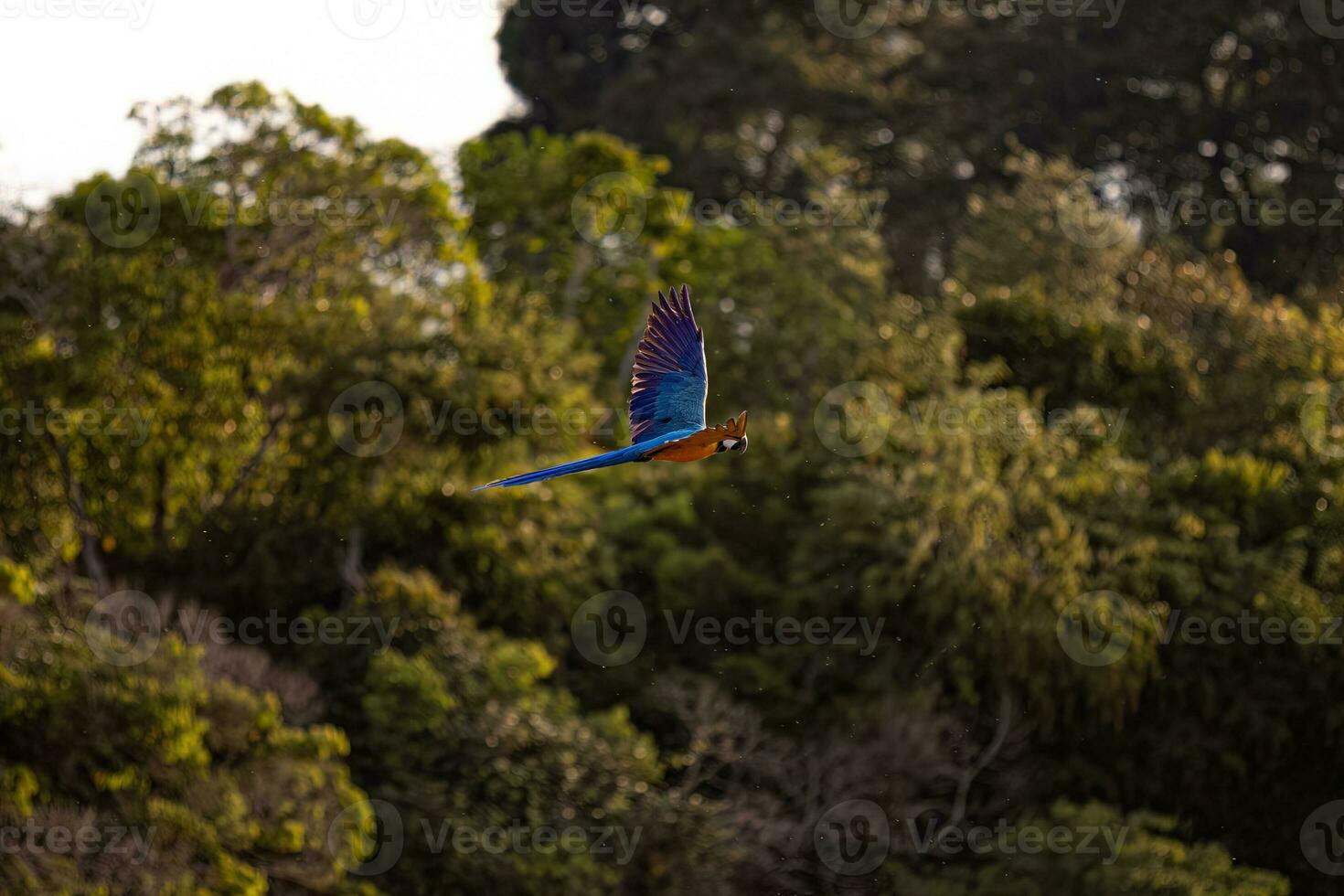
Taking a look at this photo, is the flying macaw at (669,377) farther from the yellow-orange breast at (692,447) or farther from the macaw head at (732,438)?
the macaw head at (732,438)

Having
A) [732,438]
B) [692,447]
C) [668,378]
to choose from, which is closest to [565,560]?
[668,378]

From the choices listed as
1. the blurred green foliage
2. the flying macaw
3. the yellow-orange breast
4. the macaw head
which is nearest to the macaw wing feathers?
the flying macaw

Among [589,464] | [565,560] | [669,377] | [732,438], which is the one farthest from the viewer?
[565,560]

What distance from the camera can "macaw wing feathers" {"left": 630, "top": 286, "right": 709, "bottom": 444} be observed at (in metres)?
8.38

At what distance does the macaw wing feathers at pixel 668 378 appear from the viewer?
8.38m

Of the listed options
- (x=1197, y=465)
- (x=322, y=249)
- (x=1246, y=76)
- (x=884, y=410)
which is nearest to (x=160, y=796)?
(x=322, y=249)

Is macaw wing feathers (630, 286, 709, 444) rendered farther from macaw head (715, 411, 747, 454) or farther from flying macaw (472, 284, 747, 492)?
macaw head (715, 411, 747, 454)

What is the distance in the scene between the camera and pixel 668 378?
27.8 feet

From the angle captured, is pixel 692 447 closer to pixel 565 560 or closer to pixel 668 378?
pixel 668 378

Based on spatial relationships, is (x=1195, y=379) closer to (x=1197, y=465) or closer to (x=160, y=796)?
(x=1197, y=465)

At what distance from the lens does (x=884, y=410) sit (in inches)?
836

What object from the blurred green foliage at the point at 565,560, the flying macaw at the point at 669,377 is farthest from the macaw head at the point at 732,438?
the blurred green foliage at the point at 565,560

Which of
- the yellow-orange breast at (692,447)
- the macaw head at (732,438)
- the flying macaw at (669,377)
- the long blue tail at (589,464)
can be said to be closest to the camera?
the macaw head at (732,438)

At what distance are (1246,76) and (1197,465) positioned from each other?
22886 mm
